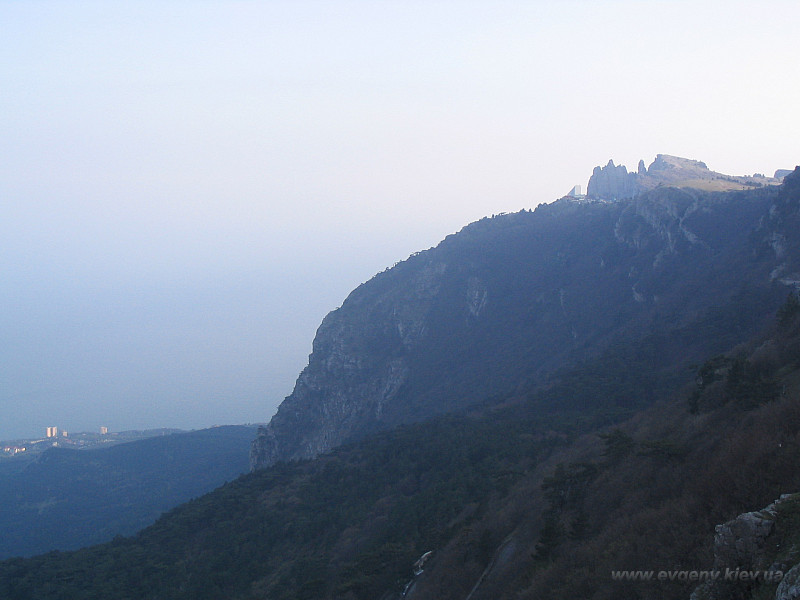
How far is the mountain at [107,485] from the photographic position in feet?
279

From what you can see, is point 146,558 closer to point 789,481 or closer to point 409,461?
point 409,461

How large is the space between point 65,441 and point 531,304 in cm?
13694

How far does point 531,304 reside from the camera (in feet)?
340

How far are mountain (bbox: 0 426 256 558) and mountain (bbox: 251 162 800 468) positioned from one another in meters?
20.1

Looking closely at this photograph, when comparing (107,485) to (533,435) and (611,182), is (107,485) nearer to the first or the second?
(533,435)

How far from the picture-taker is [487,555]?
2086cm

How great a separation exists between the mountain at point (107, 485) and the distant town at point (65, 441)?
2467cm

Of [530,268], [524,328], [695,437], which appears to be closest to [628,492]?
[695,437]

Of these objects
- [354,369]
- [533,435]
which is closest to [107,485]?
[354,369]

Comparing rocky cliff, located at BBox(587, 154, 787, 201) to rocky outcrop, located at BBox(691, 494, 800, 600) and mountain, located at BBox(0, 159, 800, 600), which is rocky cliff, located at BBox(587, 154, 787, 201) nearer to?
mountain, located at BBox(0, 159, 800, 600)

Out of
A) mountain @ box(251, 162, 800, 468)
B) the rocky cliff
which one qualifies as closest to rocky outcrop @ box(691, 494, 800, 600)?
mountain @ box(251, 162, 800, 468)

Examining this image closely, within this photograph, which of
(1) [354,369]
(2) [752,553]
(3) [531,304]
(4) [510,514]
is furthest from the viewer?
(1) [354,369]

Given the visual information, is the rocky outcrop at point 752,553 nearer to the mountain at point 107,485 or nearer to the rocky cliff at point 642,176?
the mountain at point 107,485

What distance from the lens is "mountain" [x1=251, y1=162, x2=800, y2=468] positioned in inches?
2596
